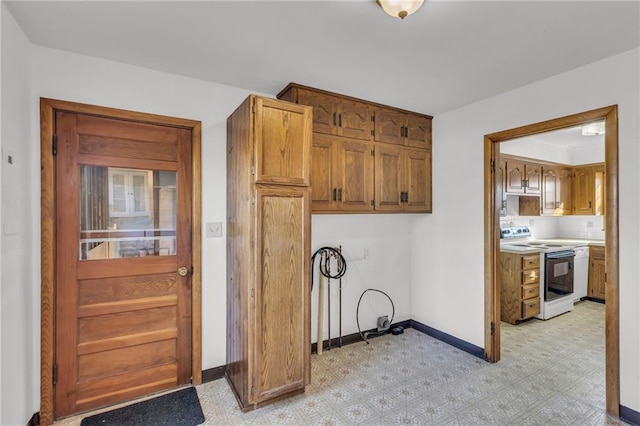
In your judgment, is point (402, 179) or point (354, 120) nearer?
point (354, 120)

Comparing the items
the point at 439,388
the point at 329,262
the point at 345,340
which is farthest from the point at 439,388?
the point at 329,262

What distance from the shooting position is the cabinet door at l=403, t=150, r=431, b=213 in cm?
342

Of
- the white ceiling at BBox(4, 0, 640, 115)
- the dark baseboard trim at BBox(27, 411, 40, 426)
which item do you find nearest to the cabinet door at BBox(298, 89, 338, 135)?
the white ceiling at BBox(4, 0, 640, 115)

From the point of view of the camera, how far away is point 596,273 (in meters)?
4.89

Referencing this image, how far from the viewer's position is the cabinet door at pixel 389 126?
3195mm

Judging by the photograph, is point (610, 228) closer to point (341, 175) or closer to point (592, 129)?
point (341, 175)

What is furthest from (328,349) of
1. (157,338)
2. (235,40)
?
(235,40)

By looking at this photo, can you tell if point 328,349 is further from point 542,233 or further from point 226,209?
point 542,233

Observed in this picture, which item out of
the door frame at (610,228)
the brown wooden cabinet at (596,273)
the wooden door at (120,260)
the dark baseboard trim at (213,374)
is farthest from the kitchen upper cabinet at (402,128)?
the brown wooden cabinet at (596,273)

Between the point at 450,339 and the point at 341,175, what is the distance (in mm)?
2177

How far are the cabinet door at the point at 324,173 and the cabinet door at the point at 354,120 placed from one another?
18 centimetres

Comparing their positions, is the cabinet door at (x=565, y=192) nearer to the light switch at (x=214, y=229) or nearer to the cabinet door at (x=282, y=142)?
the cabinet door at (x=282, y=142)

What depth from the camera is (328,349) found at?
3.24m

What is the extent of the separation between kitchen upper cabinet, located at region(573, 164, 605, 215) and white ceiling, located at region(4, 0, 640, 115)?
3.83m
